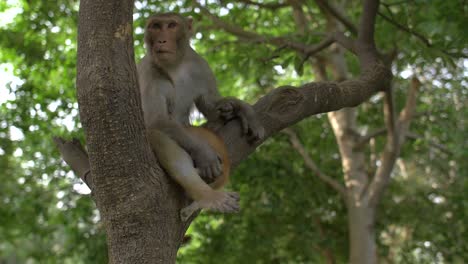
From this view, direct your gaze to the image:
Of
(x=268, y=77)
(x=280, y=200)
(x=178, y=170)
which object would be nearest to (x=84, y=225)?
(x=280, y=200)

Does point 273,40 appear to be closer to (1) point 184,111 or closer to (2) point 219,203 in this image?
(1) point 184,111

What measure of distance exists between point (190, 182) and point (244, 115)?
0.72 m

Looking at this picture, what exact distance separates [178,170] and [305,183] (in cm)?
640

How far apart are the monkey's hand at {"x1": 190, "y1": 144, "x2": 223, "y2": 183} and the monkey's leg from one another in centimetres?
26

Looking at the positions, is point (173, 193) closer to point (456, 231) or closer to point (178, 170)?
point (178, 170)

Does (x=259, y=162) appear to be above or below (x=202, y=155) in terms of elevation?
below

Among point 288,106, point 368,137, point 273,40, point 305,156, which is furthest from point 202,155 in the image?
point 368,137

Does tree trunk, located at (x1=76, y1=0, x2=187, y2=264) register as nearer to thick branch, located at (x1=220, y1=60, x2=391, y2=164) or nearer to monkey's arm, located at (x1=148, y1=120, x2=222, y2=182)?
monkey's arm, located at (x1=148, y1=120, x2=222, y2=182)

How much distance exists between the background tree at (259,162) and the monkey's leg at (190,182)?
3.12 meters

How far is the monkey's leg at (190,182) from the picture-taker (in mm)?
3004

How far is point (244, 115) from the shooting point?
3.58 metres

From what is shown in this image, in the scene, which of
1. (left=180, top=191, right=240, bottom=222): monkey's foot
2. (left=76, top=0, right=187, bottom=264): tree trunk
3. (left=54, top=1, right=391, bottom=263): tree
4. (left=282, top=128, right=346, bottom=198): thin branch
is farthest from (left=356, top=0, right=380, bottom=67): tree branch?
(left=282, top=128, right=346, bottom=198): thin branch

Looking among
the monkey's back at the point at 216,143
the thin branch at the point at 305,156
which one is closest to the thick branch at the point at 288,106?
the monkey's back at the point at 216,143

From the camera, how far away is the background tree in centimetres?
739
